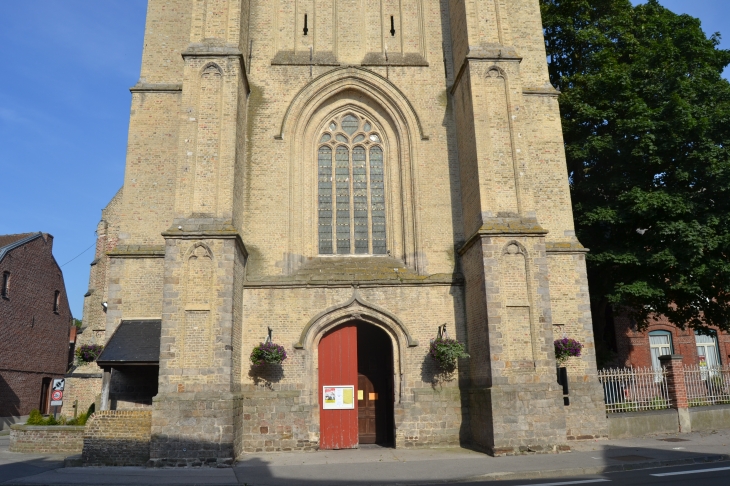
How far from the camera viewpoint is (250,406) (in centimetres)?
1295

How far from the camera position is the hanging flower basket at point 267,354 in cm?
1272

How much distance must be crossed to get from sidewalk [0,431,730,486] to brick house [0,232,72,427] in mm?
15332

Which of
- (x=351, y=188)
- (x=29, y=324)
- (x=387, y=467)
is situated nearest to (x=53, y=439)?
(x=387, y=467)

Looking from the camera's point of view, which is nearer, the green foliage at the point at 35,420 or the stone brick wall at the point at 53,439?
the stone brick wall at the point at 53,439

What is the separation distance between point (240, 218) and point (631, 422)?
35.8 ft

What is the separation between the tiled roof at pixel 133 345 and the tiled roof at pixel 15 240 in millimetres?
16485

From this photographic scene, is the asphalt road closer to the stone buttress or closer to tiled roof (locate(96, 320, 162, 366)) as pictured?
the stone buttress

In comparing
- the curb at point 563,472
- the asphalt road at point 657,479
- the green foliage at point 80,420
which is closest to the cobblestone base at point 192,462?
the curb at point 563,472

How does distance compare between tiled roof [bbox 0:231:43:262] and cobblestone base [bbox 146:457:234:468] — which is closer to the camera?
cobblestone base [bbox 146:457:234:468]

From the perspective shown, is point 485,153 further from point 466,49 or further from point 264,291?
point 264,291

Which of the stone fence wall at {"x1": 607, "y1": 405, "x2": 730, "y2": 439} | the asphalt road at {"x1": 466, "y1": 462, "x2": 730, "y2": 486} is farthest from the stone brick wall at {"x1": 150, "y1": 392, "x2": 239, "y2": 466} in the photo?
the stone fence wall at {"x1": 607, "y1": 405, "x2": 730, "y2": 439}

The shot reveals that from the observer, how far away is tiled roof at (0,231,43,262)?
86.3 ft

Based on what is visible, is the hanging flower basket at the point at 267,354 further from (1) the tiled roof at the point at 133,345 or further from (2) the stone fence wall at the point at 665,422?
(2) the stone fence wall at the point at 665,422

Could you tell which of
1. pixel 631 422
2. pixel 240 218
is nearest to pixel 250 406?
pixel 240 218
